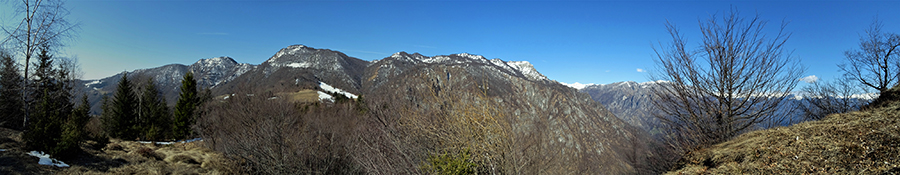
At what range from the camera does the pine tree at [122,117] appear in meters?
30.2

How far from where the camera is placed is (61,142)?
11.8m

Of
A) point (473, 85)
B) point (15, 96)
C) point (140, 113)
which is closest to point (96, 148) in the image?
point (15, 96)

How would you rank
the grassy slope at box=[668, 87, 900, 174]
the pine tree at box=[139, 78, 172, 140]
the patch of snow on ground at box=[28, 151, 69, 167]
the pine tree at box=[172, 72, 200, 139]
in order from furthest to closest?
the pine tree at box=[172, 72, 200, 139] < the pine tree at box=[139, 78, 172, 140] < the patch of snow on ground at box=[28, 151, 69, 167] < the grassy slope at box=[668, 87, 900, 174]

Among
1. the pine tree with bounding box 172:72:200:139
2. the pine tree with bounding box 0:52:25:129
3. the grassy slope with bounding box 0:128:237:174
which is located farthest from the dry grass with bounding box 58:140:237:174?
the pine tree with bounding box 172:72:200:139

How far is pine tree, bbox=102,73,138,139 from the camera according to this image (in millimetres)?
30234

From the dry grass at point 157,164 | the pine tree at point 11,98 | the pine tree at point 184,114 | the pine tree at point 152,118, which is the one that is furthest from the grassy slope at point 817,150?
the pine tree at point 184,114

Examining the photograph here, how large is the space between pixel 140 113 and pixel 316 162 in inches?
1591

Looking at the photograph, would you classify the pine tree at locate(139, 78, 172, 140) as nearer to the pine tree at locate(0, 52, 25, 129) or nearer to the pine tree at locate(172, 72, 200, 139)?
the pine tree at locate(172, 72, 200, 139)

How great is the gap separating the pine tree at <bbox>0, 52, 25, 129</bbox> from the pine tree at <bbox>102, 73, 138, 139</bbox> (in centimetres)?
585

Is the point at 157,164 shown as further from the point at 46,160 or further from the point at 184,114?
the point at 184,114

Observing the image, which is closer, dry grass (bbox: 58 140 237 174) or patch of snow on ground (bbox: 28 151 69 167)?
patch of snow on ground (bbox: 28 151 69 167)

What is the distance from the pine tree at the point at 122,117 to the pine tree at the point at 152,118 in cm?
99

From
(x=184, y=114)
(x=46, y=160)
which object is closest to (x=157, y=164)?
(x=46, y=160)

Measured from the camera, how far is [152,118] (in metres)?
34.1
